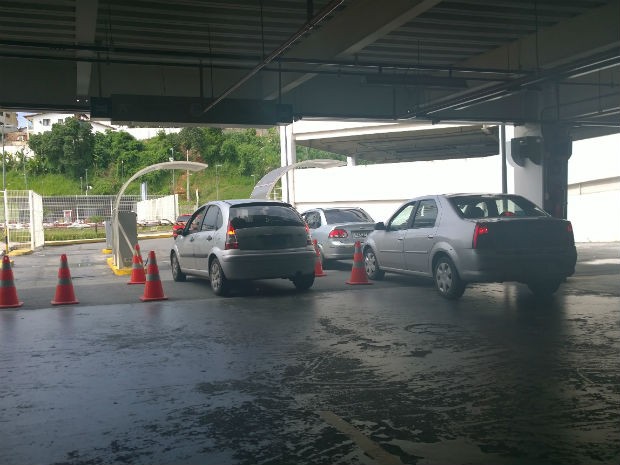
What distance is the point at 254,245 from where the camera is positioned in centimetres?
1238

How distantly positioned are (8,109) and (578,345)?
13.3m

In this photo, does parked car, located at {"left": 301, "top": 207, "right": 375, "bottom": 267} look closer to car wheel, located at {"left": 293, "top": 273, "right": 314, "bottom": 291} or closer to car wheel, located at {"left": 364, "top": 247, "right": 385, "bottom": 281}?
car wheel, located at {"left": 364, "top": 247, "right": 385, "bottom": 281}

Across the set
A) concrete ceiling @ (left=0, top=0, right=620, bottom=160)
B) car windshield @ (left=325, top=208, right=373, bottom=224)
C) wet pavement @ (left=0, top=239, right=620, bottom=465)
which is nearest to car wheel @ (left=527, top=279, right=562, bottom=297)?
wet pavement @ (left=0, top=239, right=620, bottom=465)

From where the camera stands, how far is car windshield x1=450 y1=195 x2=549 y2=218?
38.4 feet

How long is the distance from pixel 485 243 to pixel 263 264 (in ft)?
12.5

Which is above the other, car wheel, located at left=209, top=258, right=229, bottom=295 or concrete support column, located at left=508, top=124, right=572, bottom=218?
concrete support column, located at left=508, top=124, right=572, bottom=218

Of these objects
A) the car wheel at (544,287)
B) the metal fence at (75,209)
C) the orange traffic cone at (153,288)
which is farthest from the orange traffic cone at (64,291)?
the metal fence at (75,209)

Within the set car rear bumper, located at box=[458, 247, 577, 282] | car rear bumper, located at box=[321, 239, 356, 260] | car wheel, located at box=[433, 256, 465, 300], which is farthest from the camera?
car rear bumper, located at box=[321, 239, 356, 260]

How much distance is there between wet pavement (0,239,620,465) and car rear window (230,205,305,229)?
→ 5.03ft

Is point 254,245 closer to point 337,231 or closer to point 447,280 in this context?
point 447,280

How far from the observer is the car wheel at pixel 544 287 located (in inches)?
464

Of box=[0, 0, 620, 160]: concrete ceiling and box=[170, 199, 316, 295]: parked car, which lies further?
box=[170, 199, 316, 295]: parked car

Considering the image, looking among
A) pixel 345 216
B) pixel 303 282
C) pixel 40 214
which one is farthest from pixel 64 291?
pixel 40 214

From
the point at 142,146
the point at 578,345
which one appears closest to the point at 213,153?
the point at 142,146
